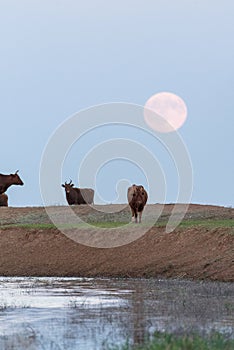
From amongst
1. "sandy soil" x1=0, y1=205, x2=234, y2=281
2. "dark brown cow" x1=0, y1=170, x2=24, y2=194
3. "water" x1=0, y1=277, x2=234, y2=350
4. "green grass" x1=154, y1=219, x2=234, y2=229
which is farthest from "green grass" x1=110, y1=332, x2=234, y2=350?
"dark brown cow" x1=0, y1=170, x2=24, y2=194

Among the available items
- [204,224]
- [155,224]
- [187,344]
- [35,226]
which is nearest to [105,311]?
[187,344]

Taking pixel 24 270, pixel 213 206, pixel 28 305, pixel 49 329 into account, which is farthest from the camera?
pixel 213 206

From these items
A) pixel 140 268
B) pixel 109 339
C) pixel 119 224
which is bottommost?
pixel 109 339

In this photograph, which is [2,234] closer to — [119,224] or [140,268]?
[119,224]

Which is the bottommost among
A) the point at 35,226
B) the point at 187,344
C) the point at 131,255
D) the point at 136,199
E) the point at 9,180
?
the point at 187,344

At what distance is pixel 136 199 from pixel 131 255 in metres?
5.52

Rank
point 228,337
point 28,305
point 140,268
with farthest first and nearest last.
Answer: point 140,268, point 28,305, point 228,337

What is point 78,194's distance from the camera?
57438 millimetres

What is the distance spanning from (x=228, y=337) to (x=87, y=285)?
41.3 feet

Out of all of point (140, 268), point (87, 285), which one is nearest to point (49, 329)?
point (87, 285)

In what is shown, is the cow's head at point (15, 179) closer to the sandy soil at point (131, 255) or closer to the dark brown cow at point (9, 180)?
the dark brown cow at point (9, 180)

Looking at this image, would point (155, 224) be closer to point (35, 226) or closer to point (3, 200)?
point (35, 226)

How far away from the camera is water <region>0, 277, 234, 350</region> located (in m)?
14.6

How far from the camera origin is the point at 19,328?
15930mm
